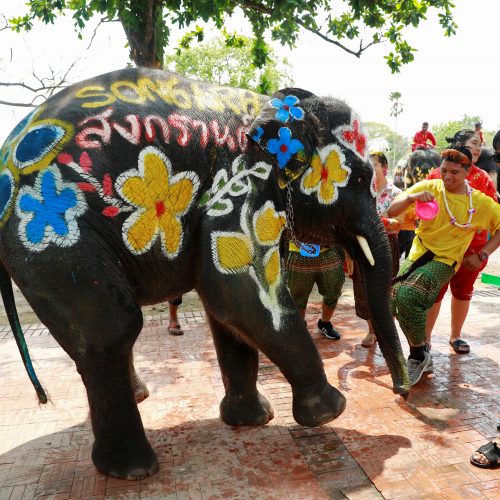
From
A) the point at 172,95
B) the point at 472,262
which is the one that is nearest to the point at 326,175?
the point at 172,95

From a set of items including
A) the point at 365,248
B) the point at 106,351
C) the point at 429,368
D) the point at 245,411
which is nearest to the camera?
the point at 106,351

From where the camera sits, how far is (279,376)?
4.22m

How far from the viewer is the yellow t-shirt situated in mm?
4129

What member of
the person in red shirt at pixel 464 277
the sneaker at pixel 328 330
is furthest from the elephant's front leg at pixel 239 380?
the sneaker at pixel 328 330

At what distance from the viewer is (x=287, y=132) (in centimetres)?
279

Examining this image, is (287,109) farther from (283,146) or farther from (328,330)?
(328,330)

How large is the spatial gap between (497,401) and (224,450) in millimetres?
1930

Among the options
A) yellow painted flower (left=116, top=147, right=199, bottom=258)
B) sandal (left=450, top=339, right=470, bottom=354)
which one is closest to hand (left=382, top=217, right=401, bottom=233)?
sandal (left=450, top=339, right=470, bottom=354)

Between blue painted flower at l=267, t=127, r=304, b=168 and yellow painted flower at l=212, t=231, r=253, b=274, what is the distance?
18.4 inches

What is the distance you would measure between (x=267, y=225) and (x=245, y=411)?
4.25 ft

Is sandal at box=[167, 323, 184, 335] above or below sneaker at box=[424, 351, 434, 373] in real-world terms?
A: below

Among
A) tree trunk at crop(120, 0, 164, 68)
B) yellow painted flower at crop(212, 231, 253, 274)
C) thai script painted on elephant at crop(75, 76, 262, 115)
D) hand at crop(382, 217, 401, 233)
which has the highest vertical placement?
tree trunk at crop(120, 0, 164, 68)

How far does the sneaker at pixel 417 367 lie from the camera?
157 inches

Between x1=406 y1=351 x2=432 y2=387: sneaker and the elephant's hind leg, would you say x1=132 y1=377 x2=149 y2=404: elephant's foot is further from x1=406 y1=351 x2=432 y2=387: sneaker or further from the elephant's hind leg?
x1=406 y1=351 x2=432 y2=387: sneaker
